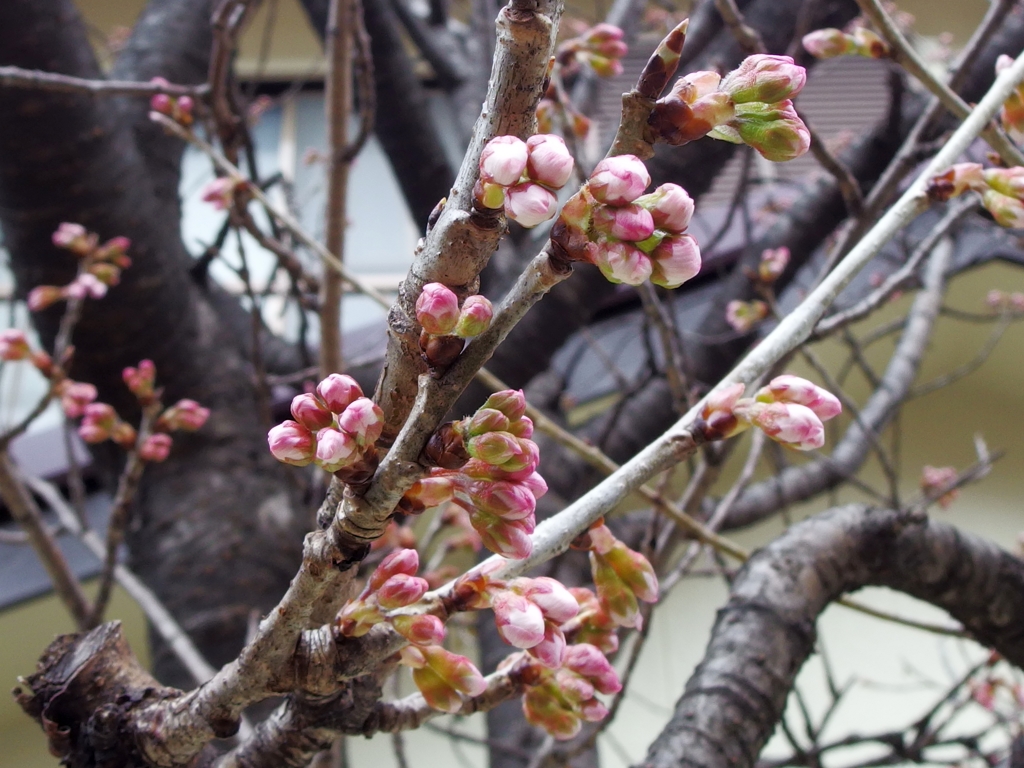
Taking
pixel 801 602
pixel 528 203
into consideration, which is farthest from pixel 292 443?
pixel 801 602

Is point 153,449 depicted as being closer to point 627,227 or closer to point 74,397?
point 74,397

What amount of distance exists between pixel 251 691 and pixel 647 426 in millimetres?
1088

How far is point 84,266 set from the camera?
1051 mm

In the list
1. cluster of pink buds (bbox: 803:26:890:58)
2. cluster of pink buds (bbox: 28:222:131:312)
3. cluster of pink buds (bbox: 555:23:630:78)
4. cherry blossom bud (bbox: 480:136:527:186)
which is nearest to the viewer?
cherry blossom bud (bbox: 480:136:527:186)

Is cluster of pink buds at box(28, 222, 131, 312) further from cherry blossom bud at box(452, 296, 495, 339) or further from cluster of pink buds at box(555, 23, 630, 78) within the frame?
cherry blossom bud at box(452, 296, 495, 339)

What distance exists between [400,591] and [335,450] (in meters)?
0.09

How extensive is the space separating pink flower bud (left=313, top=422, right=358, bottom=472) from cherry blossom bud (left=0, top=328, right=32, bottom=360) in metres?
0.91

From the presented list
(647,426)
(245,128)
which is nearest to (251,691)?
(245,128)

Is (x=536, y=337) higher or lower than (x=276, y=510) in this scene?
higher

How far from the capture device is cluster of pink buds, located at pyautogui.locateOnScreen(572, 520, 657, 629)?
0.37 m

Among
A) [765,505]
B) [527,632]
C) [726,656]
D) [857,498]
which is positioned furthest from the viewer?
[857,498]

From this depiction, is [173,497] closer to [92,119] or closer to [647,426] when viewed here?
[92,119]

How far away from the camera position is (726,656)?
1.90 ft

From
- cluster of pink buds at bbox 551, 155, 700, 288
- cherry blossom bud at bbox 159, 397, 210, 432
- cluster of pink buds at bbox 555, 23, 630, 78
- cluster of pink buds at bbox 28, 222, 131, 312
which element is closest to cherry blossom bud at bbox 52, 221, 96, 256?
cluster of pink buds at bbox 28, 222, 131, 312
